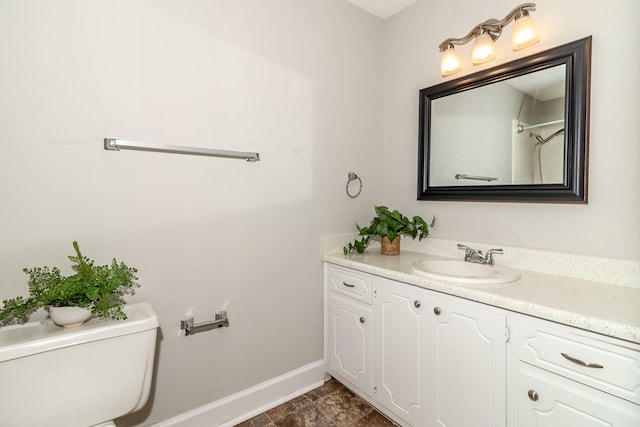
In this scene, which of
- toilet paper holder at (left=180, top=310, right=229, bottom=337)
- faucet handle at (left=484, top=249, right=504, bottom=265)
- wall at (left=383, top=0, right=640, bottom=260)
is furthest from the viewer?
faucet handle at (left=484, top=249, right=504, bottom=265)

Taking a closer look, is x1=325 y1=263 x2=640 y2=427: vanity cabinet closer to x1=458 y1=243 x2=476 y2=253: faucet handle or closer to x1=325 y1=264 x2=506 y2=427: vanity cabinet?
x1=325 y1=264 x2=506 y2=427: vanity cabinet

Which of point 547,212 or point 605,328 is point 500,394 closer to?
point 605,328

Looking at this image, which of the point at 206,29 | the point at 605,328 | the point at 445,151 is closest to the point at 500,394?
the point at 605,328

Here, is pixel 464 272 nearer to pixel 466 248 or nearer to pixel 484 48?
pixel 466 248

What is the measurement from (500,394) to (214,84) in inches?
68.9

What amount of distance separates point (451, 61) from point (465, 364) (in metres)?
1.47

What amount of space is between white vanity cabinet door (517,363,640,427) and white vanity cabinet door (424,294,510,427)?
7 centimetres

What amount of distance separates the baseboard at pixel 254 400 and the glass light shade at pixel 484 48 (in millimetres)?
1893

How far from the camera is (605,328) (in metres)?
0.87

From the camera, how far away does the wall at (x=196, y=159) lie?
1.14 m

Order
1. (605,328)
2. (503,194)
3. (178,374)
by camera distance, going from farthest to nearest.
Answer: (503,194) < (178,374) < (605,328)

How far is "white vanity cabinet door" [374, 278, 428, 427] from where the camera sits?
139 cm

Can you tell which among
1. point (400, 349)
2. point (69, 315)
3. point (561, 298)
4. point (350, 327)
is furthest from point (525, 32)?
point (69, 315)

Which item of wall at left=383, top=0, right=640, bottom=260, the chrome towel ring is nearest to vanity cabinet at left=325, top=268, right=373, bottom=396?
the chrome towel ring
